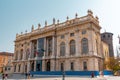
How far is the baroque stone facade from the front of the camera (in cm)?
3719

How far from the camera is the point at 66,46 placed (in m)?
41.3

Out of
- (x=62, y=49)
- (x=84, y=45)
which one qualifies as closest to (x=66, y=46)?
(x=62, y=49)

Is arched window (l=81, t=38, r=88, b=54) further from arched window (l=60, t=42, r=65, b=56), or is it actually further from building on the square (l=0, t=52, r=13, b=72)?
building on the square (l=0, t=52, r=13, b=72)

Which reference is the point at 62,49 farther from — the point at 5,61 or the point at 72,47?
the point at 5,61

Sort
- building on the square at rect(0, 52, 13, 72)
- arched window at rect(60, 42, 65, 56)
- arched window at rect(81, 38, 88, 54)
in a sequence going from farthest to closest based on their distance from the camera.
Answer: building on the square at rect(0, 52, 13, 72)
arched window at rect(60, 42, 65, 56)
arched window at rect(81, 38, 88, 54)

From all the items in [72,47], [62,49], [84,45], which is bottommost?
[62,49]

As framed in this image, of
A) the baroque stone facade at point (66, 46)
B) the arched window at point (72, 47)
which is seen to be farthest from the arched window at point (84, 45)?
the arched window at point (72, 47)

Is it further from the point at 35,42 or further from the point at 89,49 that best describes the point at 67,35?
the point at 35,42

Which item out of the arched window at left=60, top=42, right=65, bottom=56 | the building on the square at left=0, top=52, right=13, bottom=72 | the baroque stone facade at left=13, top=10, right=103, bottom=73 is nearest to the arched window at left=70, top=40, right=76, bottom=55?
the baroque stone facade at left=13, top=10, right=103, bottom=73

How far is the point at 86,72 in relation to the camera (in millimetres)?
33594

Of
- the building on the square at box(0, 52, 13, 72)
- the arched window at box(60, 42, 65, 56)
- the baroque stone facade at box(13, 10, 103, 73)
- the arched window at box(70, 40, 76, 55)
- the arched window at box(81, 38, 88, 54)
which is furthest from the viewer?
the building on the square at box(0, 52, 13, 72)

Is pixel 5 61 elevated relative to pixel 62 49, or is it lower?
lower

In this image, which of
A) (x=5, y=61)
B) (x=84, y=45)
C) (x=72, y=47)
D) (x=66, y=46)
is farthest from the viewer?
(x=5, y=61)

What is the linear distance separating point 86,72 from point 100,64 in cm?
805
